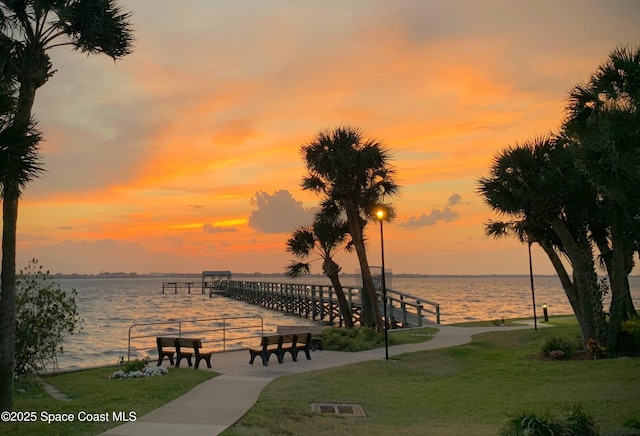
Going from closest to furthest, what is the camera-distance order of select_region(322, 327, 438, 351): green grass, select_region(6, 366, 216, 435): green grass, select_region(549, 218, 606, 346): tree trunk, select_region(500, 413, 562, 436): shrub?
select_region(500, 413, 562, 436): shrub < select_region(6, 366, 216, 435): green grass < select_region(549, 218, 606, 346): tree trunk < select_region(322, 327, 438, 351): green grass

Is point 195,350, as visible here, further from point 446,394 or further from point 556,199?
point 556,199

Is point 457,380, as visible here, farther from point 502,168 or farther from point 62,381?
point 62,381

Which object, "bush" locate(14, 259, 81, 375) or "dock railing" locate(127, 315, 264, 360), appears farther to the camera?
"dock railing" locate(127, 315, 264, 360)

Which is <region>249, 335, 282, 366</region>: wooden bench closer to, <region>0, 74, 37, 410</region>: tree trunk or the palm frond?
<region>0, 74, 37, 410</region>: tree trunk

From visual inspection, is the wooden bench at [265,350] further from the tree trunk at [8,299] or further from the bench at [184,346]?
the tree trunk at [8,299]

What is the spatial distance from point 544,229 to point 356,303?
21.9m

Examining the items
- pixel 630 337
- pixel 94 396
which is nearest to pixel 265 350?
pixel 94 396

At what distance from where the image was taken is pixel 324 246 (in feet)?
84.6

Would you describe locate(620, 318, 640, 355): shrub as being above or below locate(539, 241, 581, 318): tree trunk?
below

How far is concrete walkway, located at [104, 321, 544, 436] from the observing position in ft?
24.7

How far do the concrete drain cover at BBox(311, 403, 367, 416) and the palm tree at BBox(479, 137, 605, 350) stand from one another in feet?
28.3

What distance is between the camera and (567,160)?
1518 centimetres

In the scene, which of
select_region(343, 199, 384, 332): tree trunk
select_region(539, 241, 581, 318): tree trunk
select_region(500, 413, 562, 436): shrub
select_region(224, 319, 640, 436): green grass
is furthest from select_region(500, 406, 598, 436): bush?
select_region(343, 199, 384, 332): tree trunk

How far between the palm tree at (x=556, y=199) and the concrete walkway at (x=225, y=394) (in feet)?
16.3
